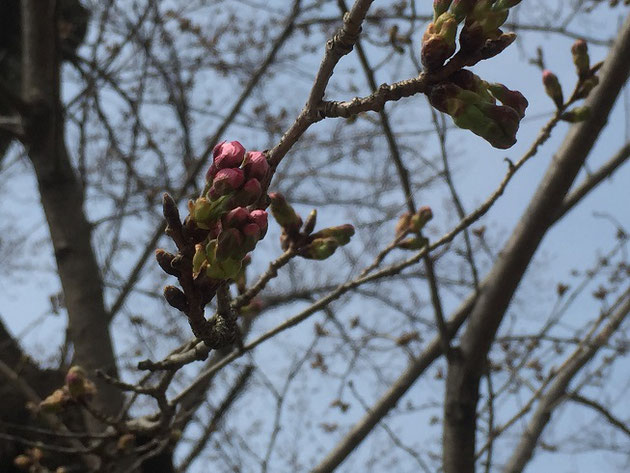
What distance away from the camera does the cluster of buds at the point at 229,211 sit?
806mm

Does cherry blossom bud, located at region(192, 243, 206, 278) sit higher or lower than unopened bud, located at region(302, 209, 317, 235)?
lower

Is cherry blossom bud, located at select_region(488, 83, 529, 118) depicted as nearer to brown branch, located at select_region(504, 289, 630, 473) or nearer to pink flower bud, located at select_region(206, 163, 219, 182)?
pink flower bud, located at select_region(206, 163, 219, 182)

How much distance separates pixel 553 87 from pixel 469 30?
2.55ft

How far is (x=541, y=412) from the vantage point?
289 cm

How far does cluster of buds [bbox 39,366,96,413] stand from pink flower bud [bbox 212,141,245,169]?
0.90 m

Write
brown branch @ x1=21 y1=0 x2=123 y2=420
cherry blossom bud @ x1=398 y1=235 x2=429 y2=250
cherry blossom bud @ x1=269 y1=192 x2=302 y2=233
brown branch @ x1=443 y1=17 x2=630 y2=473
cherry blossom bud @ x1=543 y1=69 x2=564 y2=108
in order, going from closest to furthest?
cherry blossom bud @ x1=269 y1=192 x2=302 y2=233, cherry blossom bud @ x1=543 y1=69 x2=564 y2=108, cherry blossom bud @ x1=398 y1=235 x2=429 y2=250, brown branch @ x1=443 y1=17 x2=630 y2=473, brown branch @ x1=21 y1=0 x2=123 y2=420

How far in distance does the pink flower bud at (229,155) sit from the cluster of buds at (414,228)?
3.03 ft

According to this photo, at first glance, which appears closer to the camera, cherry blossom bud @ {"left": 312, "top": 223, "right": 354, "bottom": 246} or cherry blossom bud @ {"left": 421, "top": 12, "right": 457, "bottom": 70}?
cherry blossom bud @ {"left": 421, "top": 12, "right": 457, "bottom": 70}

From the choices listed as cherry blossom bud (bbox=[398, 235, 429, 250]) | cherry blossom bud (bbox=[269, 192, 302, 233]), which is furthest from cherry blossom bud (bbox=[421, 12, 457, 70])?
cherry blossom bud (bbox=[398, 235, 429, 250])

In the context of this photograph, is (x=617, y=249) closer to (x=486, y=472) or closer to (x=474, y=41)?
(x=486, y=472)

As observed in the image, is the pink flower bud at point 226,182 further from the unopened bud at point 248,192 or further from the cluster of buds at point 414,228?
the cluster of buds at point 414,228

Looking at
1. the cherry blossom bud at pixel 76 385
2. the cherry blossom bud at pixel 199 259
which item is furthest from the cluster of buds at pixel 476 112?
the cherry blossom bud at pixel 76 385

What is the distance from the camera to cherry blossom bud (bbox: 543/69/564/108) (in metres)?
1.50

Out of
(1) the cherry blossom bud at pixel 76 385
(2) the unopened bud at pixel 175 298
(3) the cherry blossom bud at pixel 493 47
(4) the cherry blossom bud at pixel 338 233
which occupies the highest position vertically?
(4) the cherry blossom bud at pixel 338 233
